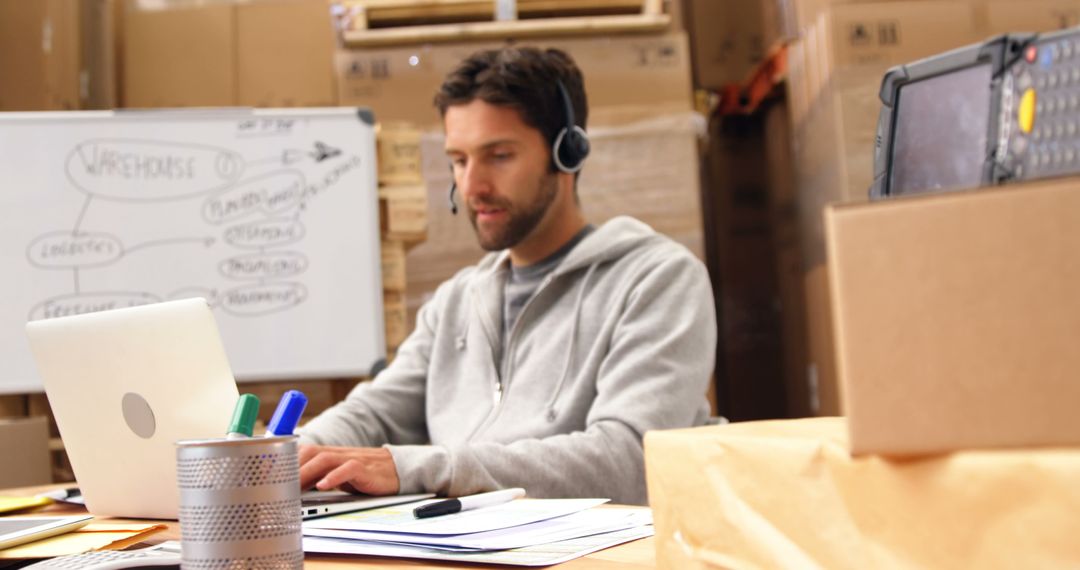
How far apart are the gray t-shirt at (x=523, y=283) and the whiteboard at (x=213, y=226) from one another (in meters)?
0.72

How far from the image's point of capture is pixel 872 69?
2441 mm

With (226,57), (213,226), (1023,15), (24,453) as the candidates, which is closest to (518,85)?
(213,226)

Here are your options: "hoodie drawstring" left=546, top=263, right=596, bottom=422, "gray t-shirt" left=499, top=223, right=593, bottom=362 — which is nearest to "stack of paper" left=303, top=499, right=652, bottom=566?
"hoodie drawstring" left=546, top=263, right=596, bottom=422

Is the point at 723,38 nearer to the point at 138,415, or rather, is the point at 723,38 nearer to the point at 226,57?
the point at 226,57

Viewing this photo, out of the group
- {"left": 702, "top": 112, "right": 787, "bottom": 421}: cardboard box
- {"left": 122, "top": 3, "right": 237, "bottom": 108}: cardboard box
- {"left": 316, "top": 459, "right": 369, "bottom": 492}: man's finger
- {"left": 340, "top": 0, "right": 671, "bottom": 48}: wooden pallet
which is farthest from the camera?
{"left": 702, "top": 112, "right": 787, "bottom": 421}: cardboard box

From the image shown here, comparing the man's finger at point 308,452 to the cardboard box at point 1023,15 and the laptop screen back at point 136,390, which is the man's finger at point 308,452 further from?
the cardboard box at point 1023,15

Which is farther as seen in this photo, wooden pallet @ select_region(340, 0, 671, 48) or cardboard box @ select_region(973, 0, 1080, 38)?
wooden pallet @ select_region(340, 0, 671, 48)

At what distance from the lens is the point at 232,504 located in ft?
1.94

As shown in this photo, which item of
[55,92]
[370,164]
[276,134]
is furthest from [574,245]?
[55,92]

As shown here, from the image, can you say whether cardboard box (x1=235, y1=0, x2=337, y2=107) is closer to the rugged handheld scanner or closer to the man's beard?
the man's beard

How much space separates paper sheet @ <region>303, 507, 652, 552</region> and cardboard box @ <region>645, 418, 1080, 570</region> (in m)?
0.14

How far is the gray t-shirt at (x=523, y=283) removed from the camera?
165cm

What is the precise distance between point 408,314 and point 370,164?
0.41 m

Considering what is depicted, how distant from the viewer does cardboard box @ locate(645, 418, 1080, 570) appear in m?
0.43
